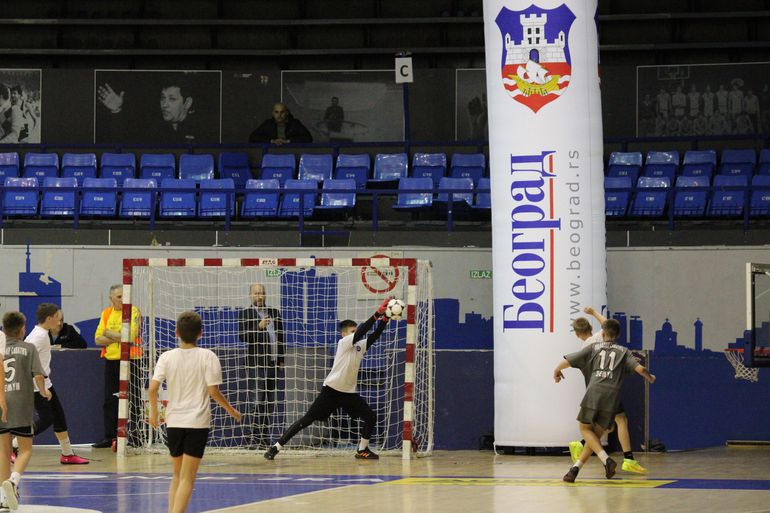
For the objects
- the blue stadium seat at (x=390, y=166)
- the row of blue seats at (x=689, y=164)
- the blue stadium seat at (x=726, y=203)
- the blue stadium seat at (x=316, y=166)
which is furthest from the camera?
the blue stadium seat at (x=316, y=166)

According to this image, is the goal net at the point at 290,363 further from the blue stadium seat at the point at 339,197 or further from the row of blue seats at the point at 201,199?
the row of blue seats at the point at 201,199

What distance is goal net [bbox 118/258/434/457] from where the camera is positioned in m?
18.0

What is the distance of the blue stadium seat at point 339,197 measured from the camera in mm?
23266

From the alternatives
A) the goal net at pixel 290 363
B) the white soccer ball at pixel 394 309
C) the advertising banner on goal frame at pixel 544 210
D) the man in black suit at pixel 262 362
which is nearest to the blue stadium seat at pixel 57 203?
the goal net at pixel 290 363

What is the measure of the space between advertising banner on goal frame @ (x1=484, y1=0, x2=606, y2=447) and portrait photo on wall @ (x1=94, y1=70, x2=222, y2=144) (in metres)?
12.7

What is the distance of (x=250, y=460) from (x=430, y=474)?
3.28m

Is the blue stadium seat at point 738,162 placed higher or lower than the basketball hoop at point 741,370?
higher

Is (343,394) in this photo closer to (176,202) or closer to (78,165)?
(176,202)

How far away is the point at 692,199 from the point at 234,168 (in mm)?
9471

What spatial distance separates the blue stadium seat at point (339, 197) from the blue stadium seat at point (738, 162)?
7.34m

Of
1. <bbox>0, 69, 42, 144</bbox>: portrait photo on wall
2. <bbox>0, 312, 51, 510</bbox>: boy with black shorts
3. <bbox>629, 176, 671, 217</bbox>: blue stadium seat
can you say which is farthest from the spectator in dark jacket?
<bbox>0, 312, 51, 510</bbox>: boy with black shorts

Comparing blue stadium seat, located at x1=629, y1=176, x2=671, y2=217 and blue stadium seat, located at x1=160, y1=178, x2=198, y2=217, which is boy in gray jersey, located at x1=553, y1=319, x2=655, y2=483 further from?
blue stadium seat, located at x1=160, y1=178, x2=198, y2=217

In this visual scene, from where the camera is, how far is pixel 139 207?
24016 mm

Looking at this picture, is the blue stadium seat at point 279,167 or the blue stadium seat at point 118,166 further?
the blue stadium seat at point 118,166
